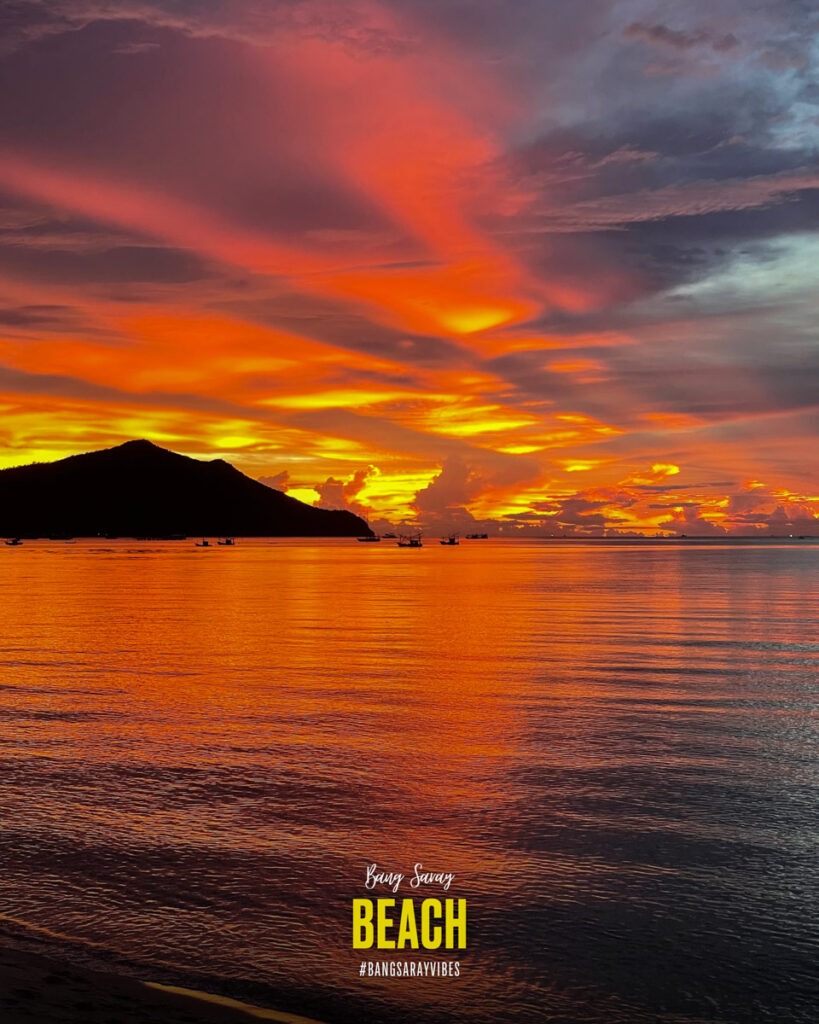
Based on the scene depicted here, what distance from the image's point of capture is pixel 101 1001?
8.69m

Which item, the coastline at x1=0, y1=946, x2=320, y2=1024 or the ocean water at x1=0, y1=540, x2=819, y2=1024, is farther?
the ocean water at x1=0, y1=540, x2=819, y2=1024

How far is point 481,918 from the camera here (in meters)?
11.0

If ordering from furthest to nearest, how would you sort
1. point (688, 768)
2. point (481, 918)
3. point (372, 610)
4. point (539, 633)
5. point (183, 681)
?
point (372, 610)
point (539, 633)
point (183, 681)
point (688, 768)
point (481, 918)

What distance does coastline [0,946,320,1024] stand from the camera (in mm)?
8312

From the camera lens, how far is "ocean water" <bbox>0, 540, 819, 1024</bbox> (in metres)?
9.66

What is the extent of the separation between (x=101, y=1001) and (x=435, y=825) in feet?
Result: 21.6

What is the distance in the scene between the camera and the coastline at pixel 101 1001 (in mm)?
8312

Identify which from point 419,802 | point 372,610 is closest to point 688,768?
point 419,802

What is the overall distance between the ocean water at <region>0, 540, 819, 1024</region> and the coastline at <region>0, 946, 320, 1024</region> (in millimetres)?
325

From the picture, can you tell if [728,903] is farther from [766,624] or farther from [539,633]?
[766,624]

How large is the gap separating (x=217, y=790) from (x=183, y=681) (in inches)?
549

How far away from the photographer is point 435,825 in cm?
1449

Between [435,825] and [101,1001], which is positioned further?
[435,825]

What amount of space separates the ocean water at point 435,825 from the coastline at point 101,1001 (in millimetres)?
325
